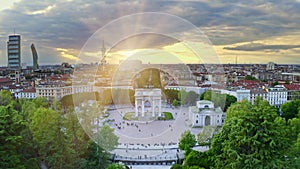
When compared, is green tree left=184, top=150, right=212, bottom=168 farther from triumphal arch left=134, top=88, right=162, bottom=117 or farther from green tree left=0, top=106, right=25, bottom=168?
triumphal arch left=134, top=88, right=162, bottom=117

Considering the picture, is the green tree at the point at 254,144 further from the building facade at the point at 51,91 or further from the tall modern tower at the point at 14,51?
the tall modern tower at the point at 14,51

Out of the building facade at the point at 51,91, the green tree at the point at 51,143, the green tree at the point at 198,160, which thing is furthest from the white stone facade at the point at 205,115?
the building facade at the point at 51,91

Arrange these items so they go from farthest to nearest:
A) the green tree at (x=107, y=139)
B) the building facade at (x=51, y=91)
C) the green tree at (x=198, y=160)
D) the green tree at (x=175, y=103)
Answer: the building facade at (x=51, y=91) → the green tree at (x=175, y=103) → the green tree at (x=107, y=139) → the green tree at (x=198, y=160)

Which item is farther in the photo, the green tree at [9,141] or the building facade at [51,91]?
the building facade at [51,91]

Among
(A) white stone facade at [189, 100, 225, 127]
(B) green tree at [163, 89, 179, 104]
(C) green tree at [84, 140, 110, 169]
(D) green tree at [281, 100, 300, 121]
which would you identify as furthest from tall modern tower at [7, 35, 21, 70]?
(C) green tree at [84, 140, 110, 169]

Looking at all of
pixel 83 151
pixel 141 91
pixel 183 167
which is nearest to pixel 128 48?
pixel 83 151

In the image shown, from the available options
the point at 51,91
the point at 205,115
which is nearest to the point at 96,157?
the point at 205,115

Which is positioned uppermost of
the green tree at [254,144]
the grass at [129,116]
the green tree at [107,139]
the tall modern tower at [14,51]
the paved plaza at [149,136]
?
the tall modern tower at [14,51]
